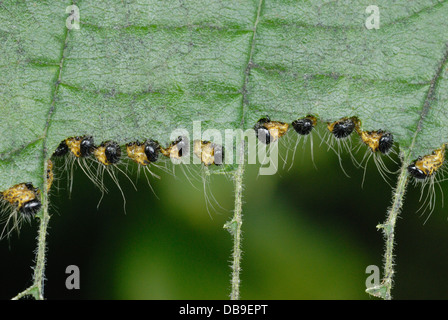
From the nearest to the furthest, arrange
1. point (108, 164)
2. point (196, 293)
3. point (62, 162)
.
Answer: point (108, 164) < point (62, 162) < point (196, 293)

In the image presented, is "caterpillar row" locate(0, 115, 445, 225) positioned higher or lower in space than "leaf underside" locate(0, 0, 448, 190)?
lower

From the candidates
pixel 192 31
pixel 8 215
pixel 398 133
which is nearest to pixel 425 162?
pixel 398 133

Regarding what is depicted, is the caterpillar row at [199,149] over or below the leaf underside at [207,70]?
below

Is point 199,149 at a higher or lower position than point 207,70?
lower

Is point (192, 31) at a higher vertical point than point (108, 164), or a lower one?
higher

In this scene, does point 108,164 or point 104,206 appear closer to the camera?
point 108,164

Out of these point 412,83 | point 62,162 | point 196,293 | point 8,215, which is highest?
point 412,83

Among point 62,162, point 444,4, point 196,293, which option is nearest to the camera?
point 444,4

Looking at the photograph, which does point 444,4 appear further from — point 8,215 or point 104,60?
point 8,215
